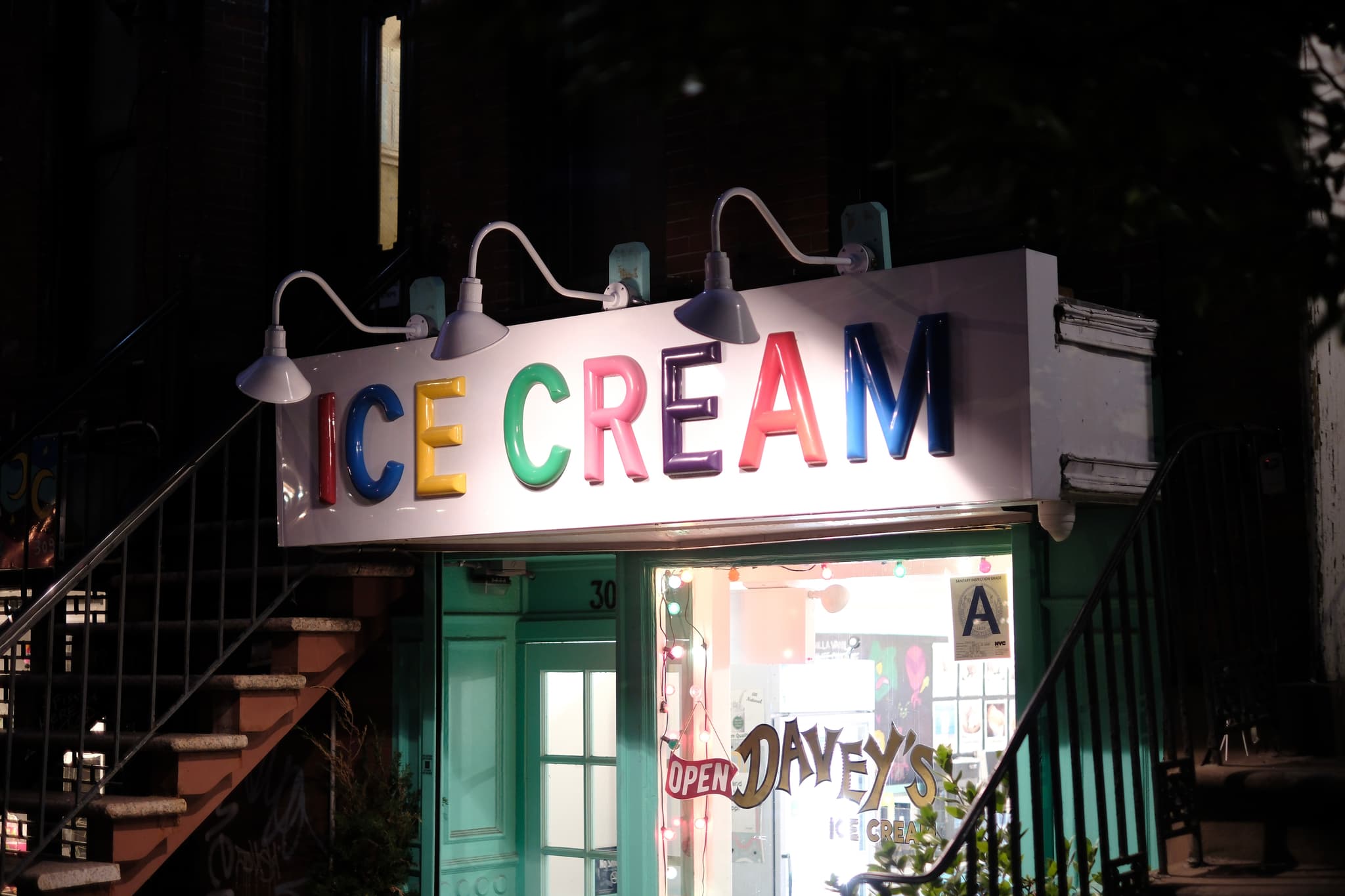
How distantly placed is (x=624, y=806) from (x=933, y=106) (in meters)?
5.27

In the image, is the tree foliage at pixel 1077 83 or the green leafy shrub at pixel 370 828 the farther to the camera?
the green leafy shrub at pixel 370 828

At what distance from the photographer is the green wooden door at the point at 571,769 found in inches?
322

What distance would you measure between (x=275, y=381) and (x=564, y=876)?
331cm

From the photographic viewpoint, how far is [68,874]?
250 inches

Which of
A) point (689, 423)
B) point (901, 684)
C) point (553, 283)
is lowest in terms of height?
point (901, 684)

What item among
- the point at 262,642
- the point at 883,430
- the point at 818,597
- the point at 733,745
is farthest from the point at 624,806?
the point at 883,430

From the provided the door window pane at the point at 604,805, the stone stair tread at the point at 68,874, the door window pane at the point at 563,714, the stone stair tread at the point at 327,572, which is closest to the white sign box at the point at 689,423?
the stone stair tread at the point at 327,572

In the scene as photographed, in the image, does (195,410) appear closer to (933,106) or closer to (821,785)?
(821,785)

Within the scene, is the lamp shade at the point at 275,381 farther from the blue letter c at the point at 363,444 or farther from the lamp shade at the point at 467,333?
the lamp shade at the point at 467,333

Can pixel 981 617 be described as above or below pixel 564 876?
above

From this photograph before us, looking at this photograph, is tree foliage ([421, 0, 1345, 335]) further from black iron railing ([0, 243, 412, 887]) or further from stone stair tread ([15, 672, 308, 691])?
stone stair tread ([15, 672, 308, 691])

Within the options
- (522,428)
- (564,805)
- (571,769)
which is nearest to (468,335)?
(522,428)

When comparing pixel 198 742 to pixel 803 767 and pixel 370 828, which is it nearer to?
pixel 370 828

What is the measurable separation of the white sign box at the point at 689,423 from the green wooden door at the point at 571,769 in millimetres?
1130
